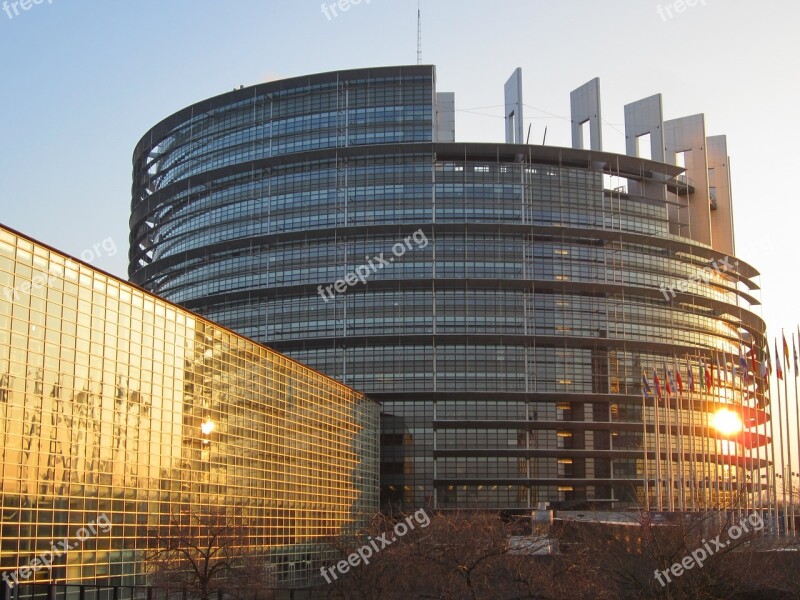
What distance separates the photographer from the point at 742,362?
81.8 metres

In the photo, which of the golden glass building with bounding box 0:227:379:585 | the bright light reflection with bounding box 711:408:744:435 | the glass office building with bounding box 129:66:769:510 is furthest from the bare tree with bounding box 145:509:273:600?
the bright light reflection with bounding box 711:408:744:435

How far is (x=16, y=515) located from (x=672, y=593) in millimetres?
27884

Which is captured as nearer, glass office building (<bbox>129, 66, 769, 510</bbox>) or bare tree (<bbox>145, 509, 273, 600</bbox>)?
bare tree (<bbox>145, 509, 273, 600</bbox>)

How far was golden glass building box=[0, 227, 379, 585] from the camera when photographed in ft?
143

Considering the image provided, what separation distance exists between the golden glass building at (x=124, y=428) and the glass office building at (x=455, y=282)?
4306 centimetres

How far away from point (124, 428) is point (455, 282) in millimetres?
73712

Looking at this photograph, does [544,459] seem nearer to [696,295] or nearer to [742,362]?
[696,295]

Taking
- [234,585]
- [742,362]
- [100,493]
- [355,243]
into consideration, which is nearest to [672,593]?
[234,585]

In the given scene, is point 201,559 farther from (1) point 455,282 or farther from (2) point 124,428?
(1) point 455,282

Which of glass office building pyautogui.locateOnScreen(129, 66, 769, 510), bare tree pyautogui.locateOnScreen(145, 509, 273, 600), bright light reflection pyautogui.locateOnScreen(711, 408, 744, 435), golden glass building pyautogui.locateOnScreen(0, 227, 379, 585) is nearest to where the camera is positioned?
golden glass building pyautogui.locateOnScreen(0, 227, 379, 585)

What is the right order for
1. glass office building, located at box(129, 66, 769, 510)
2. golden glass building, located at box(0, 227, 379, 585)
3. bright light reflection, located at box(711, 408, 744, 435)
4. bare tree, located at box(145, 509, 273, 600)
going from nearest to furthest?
golden glass building, located at box(0, 227, 379, 585) → bare tree, located at box(145, 509, 273, 600) → glass office building, located at box(129, 66, 769, 510) → bright light reflection, located at box(711, 408, 744, 435)

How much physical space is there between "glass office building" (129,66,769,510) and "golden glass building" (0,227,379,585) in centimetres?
4306

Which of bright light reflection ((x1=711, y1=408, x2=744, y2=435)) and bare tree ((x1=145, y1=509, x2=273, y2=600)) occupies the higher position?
bright light reflection ((x1=711, y1=408, x2=744, y2=435))

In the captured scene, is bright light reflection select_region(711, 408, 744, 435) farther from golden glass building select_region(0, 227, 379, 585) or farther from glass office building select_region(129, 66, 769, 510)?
golden glass building select_region(0, 227, 379, 585)
